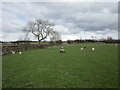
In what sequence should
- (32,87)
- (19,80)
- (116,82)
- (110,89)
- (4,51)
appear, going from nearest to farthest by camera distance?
(110,89)
(32,87)
(116,82)
(19,80)
(4,51)

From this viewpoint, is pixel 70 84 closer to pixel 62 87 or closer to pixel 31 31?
pixel 62 87

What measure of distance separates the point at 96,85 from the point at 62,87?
2.13 m

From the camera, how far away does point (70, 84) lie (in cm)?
616

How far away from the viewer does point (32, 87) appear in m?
5.89

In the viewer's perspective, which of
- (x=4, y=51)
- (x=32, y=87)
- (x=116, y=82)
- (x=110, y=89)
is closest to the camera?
(x=110, y=89)

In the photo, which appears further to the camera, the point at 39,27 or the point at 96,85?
the point at 39,27

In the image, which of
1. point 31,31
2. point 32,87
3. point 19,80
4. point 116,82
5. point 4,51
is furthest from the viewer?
point 31,31

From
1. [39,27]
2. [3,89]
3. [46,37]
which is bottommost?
[3,89]

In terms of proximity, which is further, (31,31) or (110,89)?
(31,31)

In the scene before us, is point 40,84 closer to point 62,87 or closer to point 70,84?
point 62,87

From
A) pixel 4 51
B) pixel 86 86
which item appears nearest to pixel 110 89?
pixel 86 86

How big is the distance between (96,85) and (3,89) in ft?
18.7

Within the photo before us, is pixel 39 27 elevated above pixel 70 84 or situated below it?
above

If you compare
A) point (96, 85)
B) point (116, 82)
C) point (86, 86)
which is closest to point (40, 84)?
point (86, 86)
